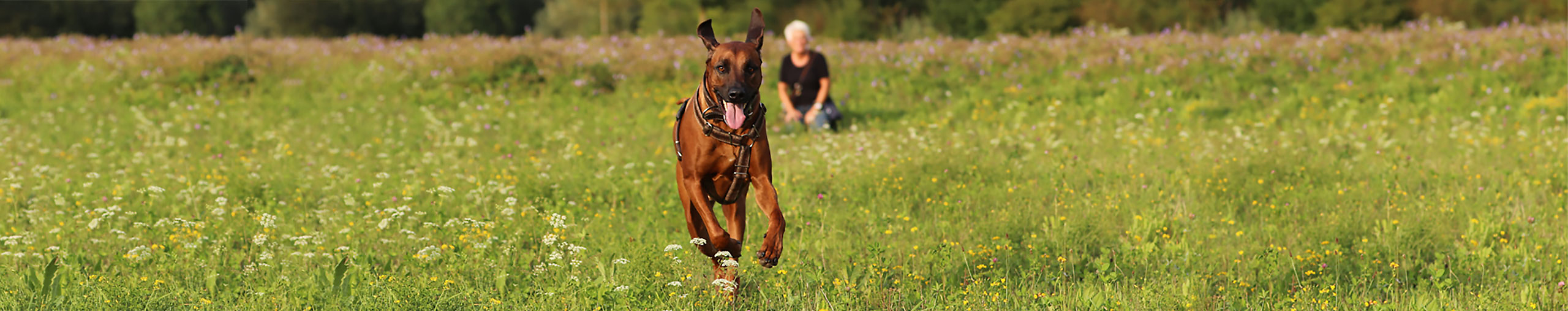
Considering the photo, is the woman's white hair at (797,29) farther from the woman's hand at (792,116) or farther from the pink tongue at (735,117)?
the pink tongue at (735,117)

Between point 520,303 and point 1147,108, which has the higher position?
point 520,303

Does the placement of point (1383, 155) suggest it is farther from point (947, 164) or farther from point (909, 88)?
point (909, 88)

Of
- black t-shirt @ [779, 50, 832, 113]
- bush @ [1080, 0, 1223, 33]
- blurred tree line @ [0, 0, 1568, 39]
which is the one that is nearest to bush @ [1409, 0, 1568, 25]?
blurred tree line @ [0, 0, 1568, 39]

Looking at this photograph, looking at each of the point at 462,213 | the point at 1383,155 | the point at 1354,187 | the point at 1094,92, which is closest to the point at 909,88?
the point at 1094,92

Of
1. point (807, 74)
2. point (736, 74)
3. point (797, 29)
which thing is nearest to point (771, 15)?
point (807, 74)

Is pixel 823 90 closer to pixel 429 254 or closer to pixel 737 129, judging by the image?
pixel 429 254

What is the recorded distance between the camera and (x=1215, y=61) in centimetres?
1554

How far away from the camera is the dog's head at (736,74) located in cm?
328

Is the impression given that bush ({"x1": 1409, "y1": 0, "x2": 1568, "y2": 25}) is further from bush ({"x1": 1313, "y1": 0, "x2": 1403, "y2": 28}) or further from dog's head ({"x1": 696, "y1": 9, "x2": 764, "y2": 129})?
dog's head ({"x1": 696, "y1": 9, "x2": 764, "y2": 129})

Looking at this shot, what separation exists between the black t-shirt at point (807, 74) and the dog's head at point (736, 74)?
7745 millimetres

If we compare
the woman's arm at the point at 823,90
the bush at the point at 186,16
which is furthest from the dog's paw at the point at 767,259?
the bush at the point at 186,16

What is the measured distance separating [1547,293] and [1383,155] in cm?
425

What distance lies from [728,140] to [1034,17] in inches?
1298

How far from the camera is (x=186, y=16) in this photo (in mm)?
32000
